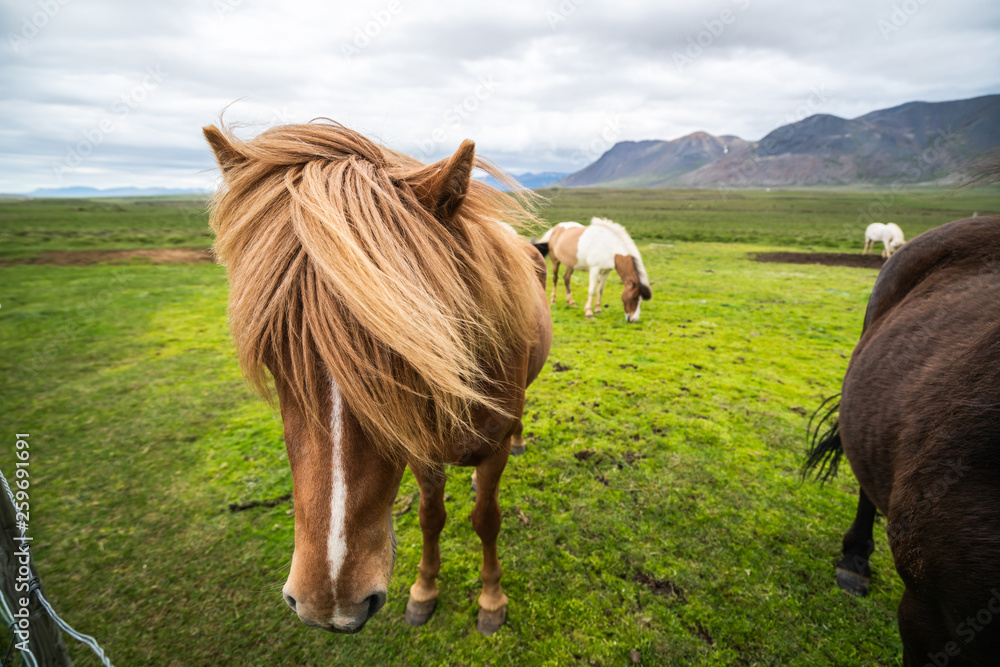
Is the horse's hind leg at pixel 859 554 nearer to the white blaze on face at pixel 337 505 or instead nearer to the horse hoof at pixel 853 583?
the horse hoof at pixel 853 583

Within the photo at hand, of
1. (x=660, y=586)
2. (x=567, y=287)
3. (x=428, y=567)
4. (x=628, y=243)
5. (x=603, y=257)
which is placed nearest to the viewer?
(x=428, y=567)

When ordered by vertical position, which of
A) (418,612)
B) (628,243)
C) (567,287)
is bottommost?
(418,612)

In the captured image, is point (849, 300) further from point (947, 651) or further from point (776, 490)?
point (947, 651)

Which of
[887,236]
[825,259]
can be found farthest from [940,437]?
[887,236]

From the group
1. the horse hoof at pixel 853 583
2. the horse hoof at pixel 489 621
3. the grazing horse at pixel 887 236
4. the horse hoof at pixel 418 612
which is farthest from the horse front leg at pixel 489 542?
the grazing horse at pixel 887 236

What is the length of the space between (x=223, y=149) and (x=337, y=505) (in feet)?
4.70

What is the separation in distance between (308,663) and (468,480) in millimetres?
2031

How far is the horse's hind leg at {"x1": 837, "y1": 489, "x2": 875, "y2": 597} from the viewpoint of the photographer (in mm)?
2951

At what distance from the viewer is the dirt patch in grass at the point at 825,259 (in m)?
18.3

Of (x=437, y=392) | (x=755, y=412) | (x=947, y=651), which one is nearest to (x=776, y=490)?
(x=755, y=412)

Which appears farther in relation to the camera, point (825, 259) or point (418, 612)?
point (825, 259)

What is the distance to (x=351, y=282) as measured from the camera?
1.13 m

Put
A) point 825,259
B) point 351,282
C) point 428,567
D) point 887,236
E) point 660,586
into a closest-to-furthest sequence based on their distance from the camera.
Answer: point 351,282, point 428,567, point 660,586, point 825,259, point 887,236

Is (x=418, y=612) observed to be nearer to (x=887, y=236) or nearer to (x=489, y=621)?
(x=489, y=621)
